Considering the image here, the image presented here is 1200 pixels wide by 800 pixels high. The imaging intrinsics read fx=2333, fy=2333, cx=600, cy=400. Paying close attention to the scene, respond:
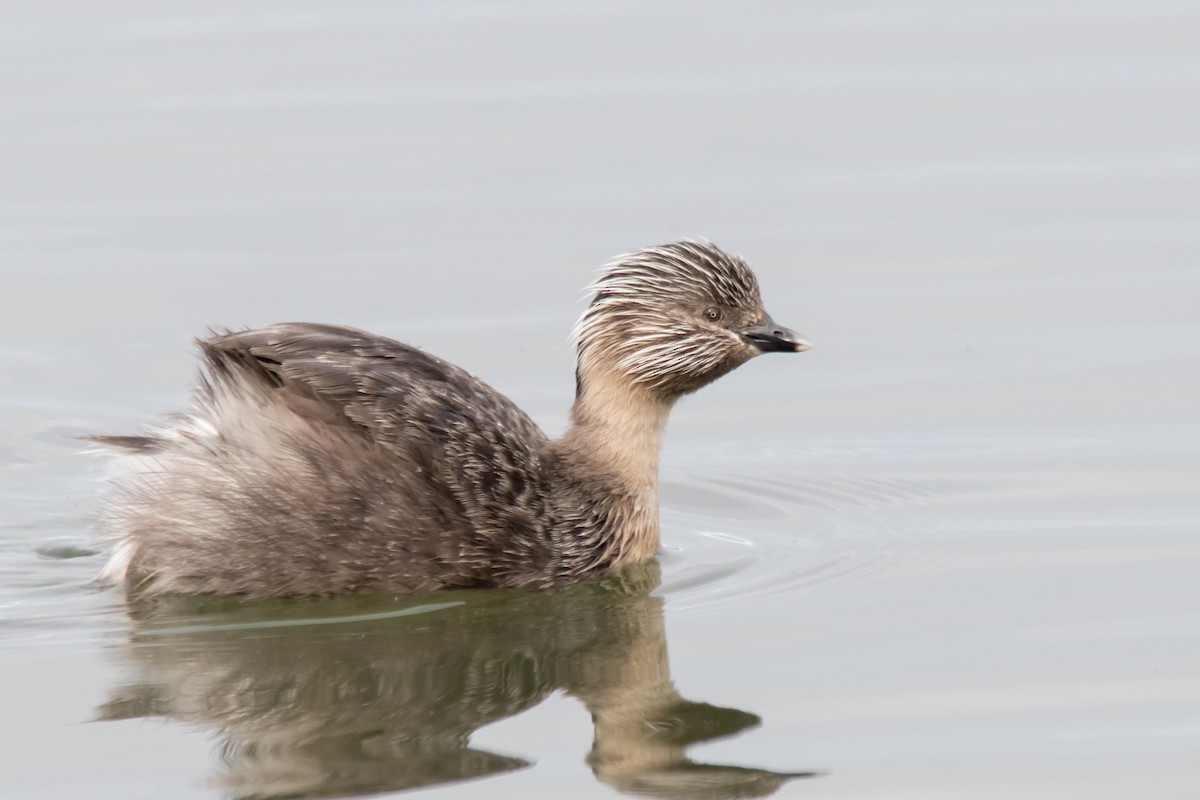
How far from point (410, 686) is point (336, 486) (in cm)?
117

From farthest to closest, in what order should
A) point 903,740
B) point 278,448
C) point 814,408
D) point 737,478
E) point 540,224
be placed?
point 540,224
point 814,408
point 737,478
point 278,448
point 903,740

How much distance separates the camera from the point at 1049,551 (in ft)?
37.1

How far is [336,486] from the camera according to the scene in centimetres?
1025

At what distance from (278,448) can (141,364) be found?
4067 millimetres

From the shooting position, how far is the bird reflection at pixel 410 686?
28.2 ft

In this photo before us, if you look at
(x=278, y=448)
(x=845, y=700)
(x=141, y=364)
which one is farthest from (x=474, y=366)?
(x=845, y=700)

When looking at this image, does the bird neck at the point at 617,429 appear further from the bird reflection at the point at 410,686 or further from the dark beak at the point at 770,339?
the bird reflection at the point at 410,686

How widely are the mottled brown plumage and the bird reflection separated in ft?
0.55

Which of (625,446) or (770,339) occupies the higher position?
(770,339)

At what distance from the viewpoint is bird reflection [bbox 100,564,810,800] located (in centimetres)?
859

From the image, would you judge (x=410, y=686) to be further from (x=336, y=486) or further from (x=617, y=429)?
(x=617, y=429)

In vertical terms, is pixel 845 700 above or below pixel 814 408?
below

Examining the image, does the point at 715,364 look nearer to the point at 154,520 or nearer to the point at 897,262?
the point at 154,520

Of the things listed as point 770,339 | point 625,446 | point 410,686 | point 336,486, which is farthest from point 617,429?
point 410,686
